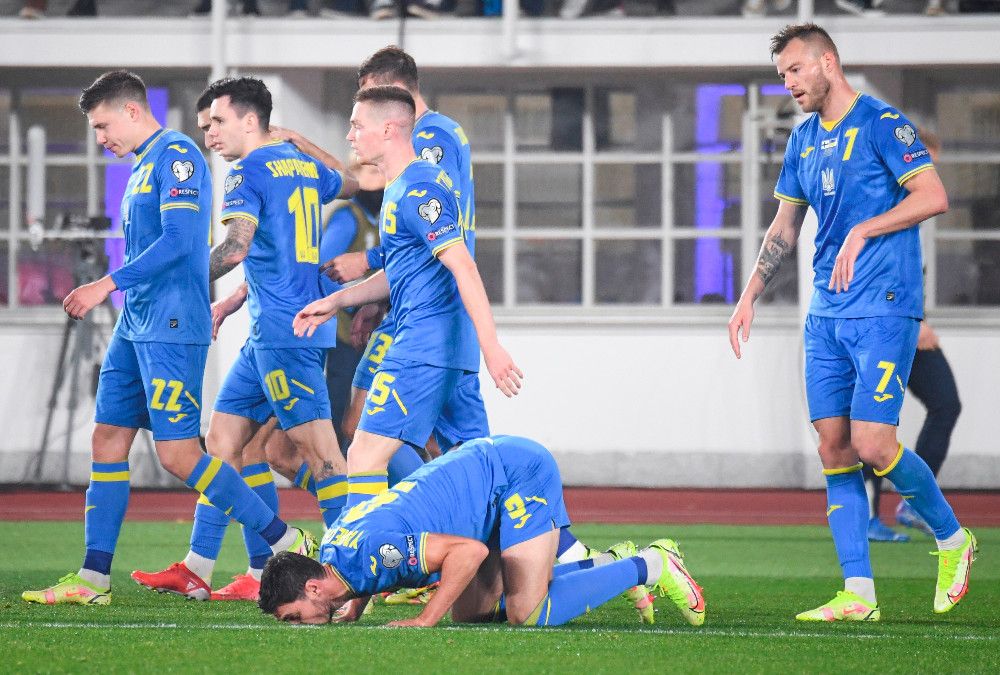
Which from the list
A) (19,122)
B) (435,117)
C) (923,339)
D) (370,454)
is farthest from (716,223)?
(370,454)

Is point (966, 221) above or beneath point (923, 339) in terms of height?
above

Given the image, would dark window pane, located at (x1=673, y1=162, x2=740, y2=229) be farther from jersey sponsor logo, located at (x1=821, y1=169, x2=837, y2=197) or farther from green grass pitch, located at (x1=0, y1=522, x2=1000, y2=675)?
jersey sponsor logo, located at (x1=821, y1=169, x2=837, y2=197)

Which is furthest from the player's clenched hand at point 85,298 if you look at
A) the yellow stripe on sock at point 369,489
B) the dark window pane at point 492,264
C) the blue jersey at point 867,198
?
the dark window pane at point 492,264

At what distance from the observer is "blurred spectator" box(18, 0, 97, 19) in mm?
14492

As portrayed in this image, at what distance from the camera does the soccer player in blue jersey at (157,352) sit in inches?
269

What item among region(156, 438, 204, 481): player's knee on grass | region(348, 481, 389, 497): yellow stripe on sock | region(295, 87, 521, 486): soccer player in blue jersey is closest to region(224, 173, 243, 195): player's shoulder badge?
region(295, 87, 521, 486): soccer player in blue jersey

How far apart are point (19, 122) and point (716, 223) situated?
6.55 meters

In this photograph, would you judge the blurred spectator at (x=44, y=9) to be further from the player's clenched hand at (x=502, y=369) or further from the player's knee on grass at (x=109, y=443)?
the player's clenched hand at (x=502, y=369)

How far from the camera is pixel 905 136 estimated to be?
249 inches

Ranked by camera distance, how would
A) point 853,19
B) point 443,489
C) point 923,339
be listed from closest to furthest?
point 443,489 → point 923,339 → point 853,19

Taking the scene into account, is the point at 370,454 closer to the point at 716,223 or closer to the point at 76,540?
the point at 76,540

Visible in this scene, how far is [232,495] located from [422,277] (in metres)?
1.42

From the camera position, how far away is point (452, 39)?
1429cm

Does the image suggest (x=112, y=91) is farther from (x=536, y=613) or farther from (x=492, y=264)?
(x=492, y=264)
